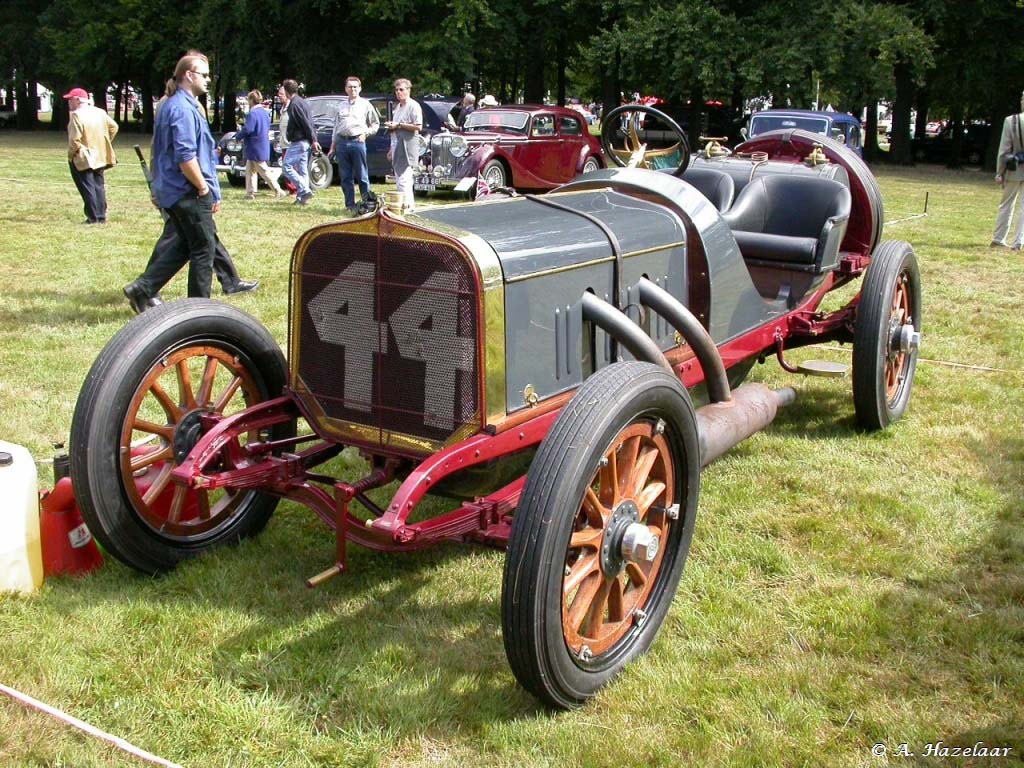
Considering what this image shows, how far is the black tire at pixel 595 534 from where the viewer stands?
2.74m

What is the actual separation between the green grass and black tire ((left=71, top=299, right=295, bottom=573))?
0.14 m

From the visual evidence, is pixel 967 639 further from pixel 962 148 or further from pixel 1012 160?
pixel 962 148

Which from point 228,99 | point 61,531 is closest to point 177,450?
point 61,531

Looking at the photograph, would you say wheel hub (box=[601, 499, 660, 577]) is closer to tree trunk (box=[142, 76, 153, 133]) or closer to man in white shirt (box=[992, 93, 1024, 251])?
man in white shirt (box=[992, 93, 1024, 251])

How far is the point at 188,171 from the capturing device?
6777 millimetres

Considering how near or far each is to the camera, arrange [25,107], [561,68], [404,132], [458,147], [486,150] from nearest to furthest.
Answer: [404,132] → [458,147] → [486,150] → [561,68] → [25,107]

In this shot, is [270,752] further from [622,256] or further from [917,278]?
[917,278]

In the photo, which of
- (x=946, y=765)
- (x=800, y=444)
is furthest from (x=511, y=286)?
(x=800, y=444)

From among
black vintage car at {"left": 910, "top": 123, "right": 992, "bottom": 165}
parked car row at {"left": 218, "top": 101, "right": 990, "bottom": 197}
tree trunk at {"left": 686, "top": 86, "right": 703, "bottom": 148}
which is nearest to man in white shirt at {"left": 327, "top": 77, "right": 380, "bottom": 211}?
parked car row at {"left": 218, "top": 101, "right": 990, "bottom": 197}

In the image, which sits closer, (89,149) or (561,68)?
(89,149)

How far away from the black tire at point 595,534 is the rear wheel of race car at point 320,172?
14.8 metres

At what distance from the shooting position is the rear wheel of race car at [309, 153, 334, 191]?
17.2 meters

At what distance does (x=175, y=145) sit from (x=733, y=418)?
4464 mm

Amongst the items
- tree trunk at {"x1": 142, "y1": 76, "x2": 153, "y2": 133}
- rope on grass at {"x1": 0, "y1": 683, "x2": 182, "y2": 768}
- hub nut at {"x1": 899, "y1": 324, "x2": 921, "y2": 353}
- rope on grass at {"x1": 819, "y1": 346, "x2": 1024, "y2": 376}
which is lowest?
rope on grass at {"x1": 0, "y1": 683, "x2": 182, "y2": 768}
